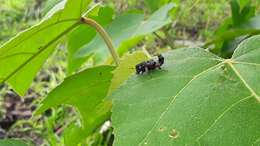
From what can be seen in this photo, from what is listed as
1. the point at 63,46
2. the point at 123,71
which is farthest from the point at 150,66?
the point at 63,46

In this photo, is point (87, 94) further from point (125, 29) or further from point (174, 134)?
point (174, 134)

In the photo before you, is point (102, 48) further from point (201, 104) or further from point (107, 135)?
point (107, 135)

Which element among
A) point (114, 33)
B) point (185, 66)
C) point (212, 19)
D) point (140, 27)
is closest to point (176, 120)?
point (185, 66)

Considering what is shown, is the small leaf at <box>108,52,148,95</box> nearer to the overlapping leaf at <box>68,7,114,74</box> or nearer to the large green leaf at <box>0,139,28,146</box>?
the large green leaf at <box>0,139,28,146</box>

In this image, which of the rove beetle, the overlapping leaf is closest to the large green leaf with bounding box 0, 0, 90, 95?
the rove beetle

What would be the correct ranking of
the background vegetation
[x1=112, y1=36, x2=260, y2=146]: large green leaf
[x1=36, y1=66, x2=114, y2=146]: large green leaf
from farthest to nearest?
the background vegetation → [x1=36, y1=66, x2=114, y2=146]: large green leaf → [x1=112, y1=36, x2=260, y2=146]: large green leaf

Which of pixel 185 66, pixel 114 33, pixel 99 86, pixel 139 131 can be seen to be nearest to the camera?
pixel 139 131
